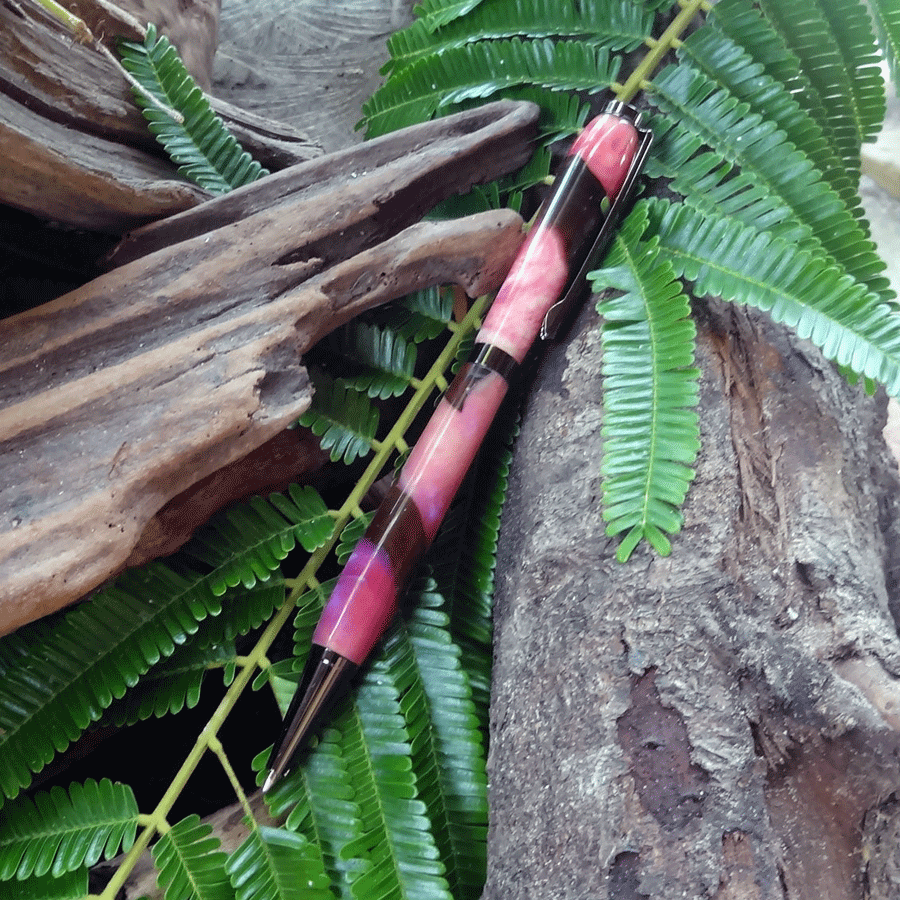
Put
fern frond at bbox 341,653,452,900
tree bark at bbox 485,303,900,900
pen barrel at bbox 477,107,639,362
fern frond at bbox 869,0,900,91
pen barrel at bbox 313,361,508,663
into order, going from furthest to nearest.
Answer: fern frond at bbox 869,0,900,91
pen barrel at bbox 477,107,639,362
pen barrel at bbox 313,361,508,663
fern frond at bbox 341,653,452,900
tree bark at bbox 485,303,900,900

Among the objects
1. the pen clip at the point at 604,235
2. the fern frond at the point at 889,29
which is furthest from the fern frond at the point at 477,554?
the fern frond at the point at 889,29

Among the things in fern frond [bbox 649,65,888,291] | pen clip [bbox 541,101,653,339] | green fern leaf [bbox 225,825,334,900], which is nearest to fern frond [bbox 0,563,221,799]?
green fern leaf [bbox 225,825,334,900]

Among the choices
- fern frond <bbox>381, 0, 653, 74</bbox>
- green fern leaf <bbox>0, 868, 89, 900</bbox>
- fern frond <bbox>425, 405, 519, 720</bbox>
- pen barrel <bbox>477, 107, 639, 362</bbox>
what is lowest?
green fern leaf <bbox>0, 868, 89, 900</bbox>

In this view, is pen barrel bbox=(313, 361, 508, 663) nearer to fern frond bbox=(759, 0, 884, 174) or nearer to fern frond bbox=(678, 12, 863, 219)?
fern frond bbox=(678, 12, 863, 219)

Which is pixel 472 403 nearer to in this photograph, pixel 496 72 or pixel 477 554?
pixel 477 554

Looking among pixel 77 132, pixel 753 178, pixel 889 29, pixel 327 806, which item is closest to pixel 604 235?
pixel 753 178

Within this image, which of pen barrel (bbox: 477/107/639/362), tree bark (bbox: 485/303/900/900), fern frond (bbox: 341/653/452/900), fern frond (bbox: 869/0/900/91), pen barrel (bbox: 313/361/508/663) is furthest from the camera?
fern frond (bbox: 869/0/900/91)

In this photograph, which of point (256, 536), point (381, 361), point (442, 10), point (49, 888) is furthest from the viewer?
point (442, 10)
